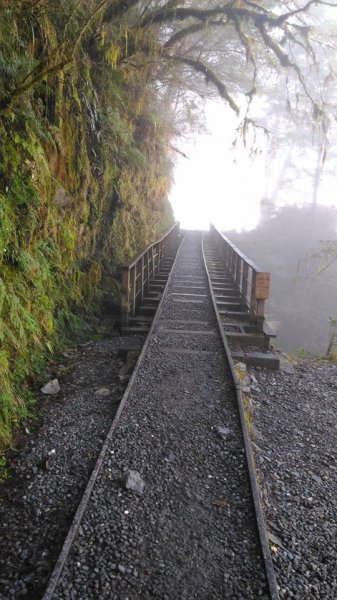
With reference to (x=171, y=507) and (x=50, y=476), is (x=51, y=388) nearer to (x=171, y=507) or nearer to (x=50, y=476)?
(x=50, y=476)

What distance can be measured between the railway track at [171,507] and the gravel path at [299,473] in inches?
8.9

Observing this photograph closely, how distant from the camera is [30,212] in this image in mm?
4191

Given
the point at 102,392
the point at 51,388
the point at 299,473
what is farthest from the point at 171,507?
the point at 51,388

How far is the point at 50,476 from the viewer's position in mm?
3166

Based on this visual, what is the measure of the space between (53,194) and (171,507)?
399 centimetres

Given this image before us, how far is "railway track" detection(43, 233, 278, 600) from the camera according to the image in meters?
2.22

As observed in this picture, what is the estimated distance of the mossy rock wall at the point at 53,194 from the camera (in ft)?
12.5

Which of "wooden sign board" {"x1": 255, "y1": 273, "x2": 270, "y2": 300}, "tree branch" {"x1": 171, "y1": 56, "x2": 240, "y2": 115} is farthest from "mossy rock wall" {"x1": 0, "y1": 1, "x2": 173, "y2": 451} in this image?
"wooden sign board" {"x1": 255, "y1": 273, "x2": 270, "y2": 300}

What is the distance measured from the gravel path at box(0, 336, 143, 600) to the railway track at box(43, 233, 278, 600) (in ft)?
0.60

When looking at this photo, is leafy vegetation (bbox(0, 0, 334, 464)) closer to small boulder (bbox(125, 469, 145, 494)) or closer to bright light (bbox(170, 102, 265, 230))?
small boulder (bbox(125, 469, 145, 494))

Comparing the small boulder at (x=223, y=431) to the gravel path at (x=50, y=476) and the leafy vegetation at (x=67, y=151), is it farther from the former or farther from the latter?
the leafy vegetation at (x=67, y=151)

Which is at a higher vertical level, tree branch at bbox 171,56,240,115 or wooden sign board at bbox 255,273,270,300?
tree branch at bbox 171,56,240,115

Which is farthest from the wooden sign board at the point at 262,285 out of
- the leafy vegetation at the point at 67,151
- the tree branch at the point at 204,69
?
the tree branch at the point at 204,69

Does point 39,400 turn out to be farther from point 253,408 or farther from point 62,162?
point 62,162
